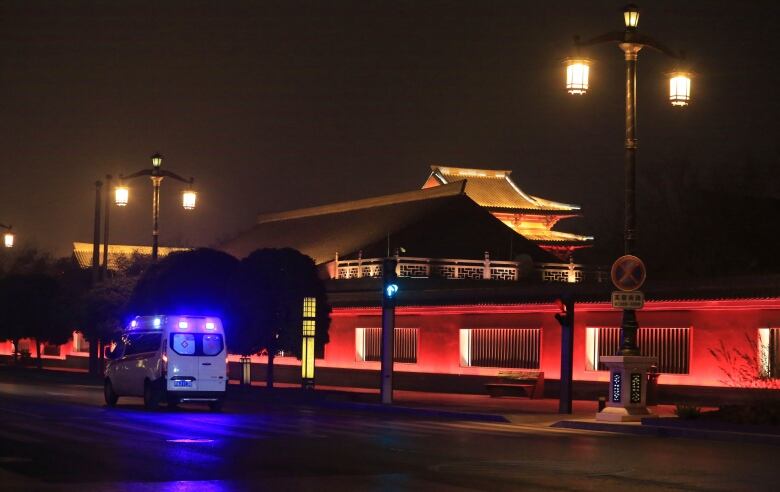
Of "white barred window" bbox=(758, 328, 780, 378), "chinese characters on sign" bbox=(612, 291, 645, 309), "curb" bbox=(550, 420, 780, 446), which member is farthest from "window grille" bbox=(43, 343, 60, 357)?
"chinese characters on sign" bbox=(612, 291, 645, 309)

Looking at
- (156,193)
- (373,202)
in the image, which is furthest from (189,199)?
(373,202)

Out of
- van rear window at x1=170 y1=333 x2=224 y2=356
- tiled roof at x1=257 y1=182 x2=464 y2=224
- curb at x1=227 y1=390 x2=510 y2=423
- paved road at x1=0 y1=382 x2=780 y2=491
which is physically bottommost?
curb at x1=227 y1=390 x2=510 y2=423

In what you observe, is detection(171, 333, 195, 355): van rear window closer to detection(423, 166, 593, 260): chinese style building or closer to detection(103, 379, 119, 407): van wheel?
detection(103, 379, 119, 407): van wheel

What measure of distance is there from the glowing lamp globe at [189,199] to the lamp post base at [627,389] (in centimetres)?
2035

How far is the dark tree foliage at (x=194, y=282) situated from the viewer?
149ft

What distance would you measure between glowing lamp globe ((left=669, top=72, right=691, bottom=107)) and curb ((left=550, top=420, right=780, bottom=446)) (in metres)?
7.16

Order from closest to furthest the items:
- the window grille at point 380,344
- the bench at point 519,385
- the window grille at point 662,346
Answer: the window grille at point 662,346, the bench at point 519,385, the window grille at point 380,344

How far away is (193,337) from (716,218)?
40404 mm

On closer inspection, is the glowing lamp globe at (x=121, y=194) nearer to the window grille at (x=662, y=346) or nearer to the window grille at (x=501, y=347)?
the window grille at (x=501, y=347)

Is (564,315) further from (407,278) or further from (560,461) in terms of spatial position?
(407,278)

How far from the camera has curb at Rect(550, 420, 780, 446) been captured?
22875mm

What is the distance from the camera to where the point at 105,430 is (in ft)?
71.8

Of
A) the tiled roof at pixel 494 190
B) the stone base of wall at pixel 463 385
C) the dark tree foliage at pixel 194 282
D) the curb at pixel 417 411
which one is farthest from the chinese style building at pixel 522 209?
the curb at pixel 417 411

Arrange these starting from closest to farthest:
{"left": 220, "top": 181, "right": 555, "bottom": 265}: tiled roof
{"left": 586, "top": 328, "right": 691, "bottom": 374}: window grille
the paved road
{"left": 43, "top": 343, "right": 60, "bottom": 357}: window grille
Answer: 1. the paved road
2. {"left": 586, "top": 328, "right": 691, "bottom": 374}: window grille
3. {"left": 220, "top": 181, "right": 555, "bottom": 265}: tiled roof
4. {"left": 43, "top": 343, "right": 60, "bottom": 357}: window grille
